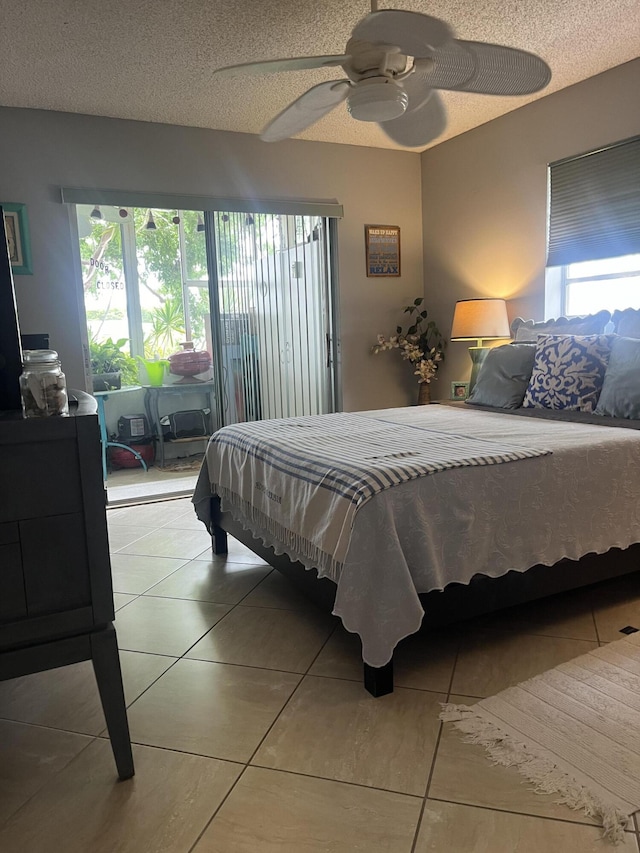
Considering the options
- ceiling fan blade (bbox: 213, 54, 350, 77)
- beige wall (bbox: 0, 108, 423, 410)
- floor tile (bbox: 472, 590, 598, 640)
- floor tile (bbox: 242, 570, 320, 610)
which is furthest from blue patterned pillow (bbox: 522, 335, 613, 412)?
beige wall (bbox: 0, 108, 423, 410)

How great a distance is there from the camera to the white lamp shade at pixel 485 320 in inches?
158

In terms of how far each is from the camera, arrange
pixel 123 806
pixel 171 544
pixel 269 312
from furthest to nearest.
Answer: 1. pixel 269 312
2. pixel 171 544
3. pixel 123 806

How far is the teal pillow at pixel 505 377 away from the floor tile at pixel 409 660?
1511mm

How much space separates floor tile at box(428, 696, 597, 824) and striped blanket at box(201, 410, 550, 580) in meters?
0.57

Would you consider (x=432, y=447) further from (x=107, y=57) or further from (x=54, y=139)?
(x=54, y=139)

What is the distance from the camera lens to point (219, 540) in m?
3.13

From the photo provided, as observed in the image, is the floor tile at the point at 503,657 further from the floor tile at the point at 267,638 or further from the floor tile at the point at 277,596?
the floor tile at the point at 277,596

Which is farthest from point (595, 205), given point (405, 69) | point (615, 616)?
point (615, 616)

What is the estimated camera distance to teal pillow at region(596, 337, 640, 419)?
2637 millimetres

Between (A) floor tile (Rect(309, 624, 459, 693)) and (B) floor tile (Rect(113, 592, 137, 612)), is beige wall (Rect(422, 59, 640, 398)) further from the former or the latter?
(B) floor tile (Rect(113, 592, 137, 612))

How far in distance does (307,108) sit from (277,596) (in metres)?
2.00

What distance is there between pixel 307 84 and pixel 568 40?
1.36m

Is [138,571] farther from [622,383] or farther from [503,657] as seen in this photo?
[622,383]

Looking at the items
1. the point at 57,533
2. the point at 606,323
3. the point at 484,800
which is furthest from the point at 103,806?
the point at 606,323
